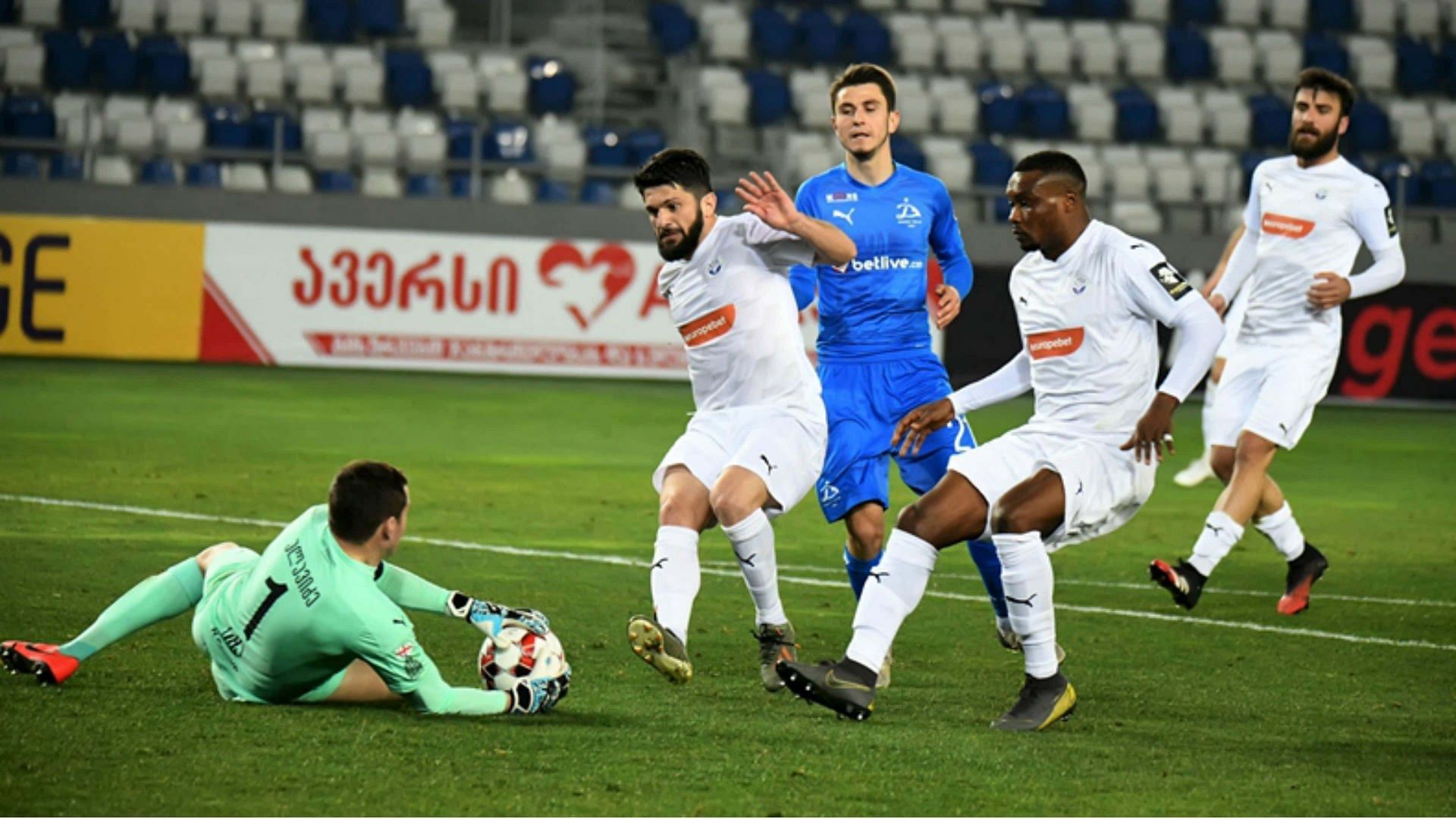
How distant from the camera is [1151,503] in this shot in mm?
12703

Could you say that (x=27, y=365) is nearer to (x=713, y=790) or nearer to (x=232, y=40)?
(x=232, y=40)

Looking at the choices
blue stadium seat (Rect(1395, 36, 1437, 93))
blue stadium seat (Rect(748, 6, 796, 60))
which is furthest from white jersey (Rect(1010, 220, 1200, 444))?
blue stadium seat (Rect(1395, 36, 1437, 93))

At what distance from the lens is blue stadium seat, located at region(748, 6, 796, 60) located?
81.6ft

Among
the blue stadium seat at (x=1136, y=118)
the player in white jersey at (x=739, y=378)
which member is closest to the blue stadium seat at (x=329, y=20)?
the blue stadium seat at (x=1136, y=118)

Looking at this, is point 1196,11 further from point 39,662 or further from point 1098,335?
point 39,662

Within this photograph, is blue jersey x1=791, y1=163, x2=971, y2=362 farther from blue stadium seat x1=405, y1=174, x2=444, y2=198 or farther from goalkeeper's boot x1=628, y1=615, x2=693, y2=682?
blue stadium seat x1=405, y1=174, x2=444, y2=198

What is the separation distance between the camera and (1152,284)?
247 inches

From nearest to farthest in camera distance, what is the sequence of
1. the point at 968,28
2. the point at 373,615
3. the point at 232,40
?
the point at 373,615
the point at 232,40
the point at 968,28

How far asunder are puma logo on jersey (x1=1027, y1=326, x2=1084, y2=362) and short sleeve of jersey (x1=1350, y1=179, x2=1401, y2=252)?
3.05 m

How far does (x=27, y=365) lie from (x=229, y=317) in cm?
204

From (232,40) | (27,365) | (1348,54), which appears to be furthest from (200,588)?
(1348,54)

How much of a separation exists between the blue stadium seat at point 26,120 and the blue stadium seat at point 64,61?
3.57 ft

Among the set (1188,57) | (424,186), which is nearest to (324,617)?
(424,186)

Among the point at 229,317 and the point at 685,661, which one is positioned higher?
the point at 685,661
